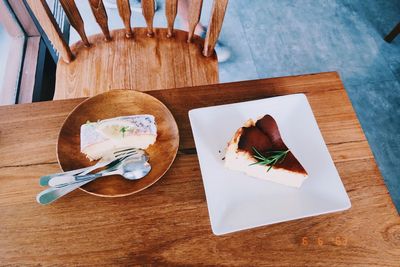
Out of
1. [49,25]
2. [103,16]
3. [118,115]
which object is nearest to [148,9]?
[103,16]

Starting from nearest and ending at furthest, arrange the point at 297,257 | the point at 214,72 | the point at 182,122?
the point at 297,257 → the point at 182,122 → the point at 214,72

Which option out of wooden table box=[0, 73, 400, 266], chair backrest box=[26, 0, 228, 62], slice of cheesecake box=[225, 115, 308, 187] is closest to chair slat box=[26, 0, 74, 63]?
chair backrest box=[26, 0, 228, 62]

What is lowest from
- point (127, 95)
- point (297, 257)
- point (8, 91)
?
point (8, 91)

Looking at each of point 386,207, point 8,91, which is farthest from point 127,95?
point 8,91

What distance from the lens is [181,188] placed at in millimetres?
736

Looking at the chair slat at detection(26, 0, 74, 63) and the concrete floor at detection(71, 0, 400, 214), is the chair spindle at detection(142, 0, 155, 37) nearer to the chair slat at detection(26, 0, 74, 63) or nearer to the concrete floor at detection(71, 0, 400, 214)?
the chair slat at detection(26, 0, 74, 63)

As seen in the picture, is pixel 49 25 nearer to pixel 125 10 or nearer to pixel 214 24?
pixel 125 10

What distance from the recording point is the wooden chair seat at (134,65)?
111 centimetres

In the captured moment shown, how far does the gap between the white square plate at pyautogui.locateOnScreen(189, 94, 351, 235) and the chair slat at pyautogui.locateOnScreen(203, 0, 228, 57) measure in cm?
36

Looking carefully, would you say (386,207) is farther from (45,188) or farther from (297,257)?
(45,188)

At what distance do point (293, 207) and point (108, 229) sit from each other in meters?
0.40

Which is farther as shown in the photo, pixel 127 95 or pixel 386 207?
pixel 127 95

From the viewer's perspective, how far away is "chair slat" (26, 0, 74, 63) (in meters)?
0.94

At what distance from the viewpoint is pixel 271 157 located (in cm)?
70
